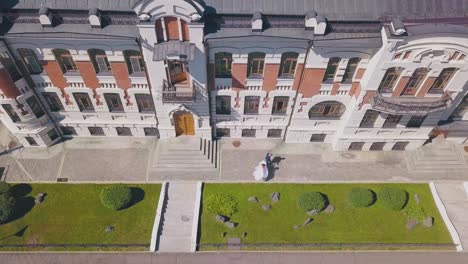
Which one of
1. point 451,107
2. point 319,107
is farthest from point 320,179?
point 451,107

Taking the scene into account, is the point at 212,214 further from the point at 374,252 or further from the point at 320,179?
the point at 374,252

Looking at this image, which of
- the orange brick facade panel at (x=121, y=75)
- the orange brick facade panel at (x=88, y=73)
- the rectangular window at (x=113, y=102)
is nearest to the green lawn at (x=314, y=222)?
the rectangular window at (x=113, y=102)

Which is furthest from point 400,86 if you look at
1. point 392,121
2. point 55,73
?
point 55,73

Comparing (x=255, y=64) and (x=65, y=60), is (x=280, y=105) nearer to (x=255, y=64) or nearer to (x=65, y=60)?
(x=255, y=64)

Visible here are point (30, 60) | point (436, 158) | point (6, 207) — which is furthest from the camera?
point (436, 158)

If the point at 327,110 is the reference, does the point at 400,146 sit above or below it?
below

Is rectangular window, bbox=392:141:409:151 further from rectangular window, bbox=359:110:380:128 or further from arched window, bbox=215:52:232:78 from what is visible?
arched window, bbox=215:52:232:78

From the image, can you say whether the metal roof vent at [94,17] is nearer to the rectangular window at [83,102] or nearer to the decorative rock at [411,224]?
the rectangular window at [83,102]
